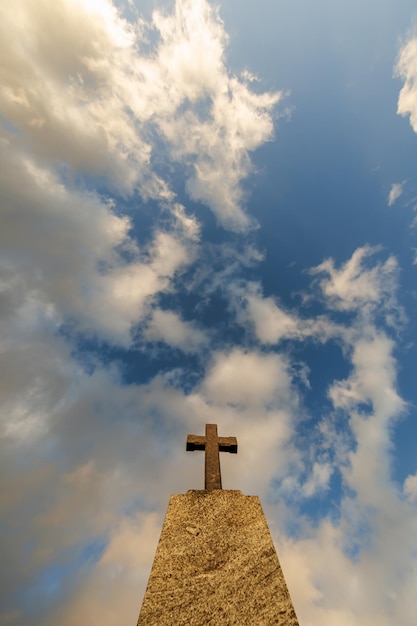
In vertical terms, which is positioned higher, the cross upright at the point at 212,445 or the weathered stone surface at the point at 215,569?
the cross upright at the point at 212,445

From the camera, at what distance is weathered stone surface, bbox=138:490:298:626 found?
2.55 metres

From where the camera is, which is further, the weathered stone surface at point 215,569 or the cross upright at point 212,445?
the cross upright at point 212,445

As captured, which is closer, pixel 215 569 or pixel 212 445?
pixel 215 569

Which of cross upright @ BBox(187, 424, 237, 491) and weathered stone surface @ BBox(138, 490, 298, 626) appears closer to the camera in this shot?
weathered stone surface @ BBox(138, 490, 298, 626)

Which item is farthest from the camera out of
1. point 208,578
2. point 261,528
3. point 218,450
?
point 218,450

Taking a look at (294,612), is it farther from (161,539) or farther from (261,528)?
(161,539)

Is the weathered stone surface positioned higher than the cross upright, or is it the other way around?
the cross upright

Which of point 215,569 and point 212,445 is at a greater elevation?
point 212,445

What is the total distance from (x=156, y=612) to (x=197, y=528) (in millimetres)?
816

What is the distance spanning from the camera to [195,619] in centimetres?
253

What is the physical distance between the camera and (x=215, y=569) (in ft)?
9.57

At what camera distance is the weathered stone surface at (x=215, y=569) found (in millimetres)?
2551

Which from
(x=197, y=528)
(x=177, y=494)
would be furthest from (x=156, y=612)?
(x=177, y=494)

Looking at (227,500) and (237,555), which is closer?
(237,555)
